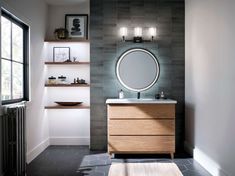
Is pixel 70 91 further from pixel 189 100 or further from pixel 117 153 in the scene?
pixel 189 100

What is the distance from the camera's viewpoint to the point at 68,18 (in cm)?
496

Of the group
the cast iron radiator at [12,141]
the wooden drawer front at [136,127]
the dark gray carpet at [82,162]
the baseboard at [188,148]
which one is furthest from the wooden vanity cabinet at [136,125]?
the cast iron radiator at [12,141]

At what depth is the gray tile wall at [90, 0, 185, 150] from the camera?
4.68 m

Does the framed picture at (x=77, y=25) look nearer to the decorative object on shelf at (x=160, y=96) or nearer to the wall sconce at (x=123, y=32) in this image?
the wall sconce at (x=123, y=32)

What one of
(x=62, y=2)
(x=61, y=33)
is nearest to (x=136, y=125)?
(x=61, y=33)

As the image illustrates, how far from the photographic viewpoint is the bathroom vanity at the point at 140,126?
13.4ft

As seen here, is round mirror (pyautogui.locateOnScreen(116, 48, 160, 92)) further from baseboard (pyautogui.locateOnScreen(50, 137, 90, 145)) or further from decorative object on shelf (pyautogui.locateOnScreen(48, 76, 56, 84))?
baseboard (pyautogui.locateOnScreen(50, 137, 90, 145))

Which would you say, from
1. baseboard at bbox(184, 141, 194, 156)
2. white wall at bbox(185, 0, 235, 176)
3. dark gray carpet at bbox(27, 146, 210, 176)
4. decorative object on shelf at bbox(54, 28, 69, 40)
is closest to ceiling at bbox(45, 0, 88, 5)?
decorative object on shelf at bbox(54, 28, 69, 40)

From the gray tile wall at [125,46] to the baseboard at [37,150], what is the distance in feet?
2.67

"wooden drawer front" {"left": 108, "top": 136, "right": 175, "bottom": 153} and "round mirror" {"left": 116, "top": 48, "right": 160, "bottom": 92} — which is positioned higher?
"round mirror" {"left": 116, "top": 48, "right": 160, "bottom": 92}

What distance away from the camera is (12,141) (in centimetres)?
305

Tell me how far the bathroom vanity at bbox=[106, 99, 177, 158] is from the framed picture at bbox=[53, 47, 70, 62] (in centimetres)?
139

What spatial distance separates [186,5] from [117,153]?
2680 mm

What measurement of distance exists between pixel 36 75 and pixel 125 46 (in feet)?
5.06
